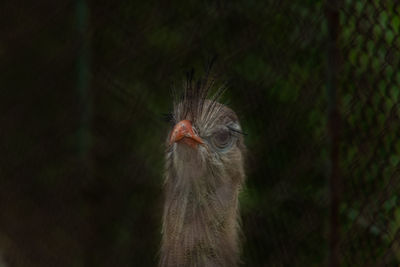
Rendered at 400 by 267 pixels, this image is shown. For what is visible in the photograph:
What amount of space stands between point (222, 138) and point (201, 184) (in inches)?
4.8

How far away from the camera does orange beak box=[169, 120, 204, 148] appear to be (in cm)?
113

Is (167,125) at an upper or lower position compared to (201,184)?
upper

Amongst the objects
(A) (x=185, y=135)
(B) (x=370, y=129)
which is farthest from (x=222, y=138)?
(B) (x=370, y=129)

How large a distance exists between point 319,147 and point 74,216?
102 centimetres

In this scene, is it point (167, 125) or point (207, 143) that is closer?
point (207, 143)

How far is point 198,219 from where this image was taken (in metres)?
1.21

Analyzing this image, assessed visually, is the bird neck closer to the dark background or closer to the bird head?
the bird head

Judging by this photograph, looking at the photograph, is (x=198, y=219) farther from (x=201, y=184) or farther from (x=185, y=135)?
(x=185, y=135)

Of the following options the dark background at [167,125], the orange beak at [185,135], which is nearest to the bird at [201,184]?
the orange beak at [185,135]

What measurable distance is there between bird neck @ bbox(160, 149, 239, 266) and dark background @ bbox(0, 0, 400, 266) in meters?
0.23

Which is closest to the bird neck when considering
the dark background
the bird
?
the bird

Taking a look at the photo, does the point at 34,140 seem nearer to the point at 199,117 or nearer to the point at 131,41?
the point at 131,41

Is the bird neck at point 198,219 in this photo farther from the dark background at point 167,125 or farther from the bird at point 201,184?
the dark background at point 167,125

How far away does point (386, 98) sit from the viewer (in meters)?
1.21
